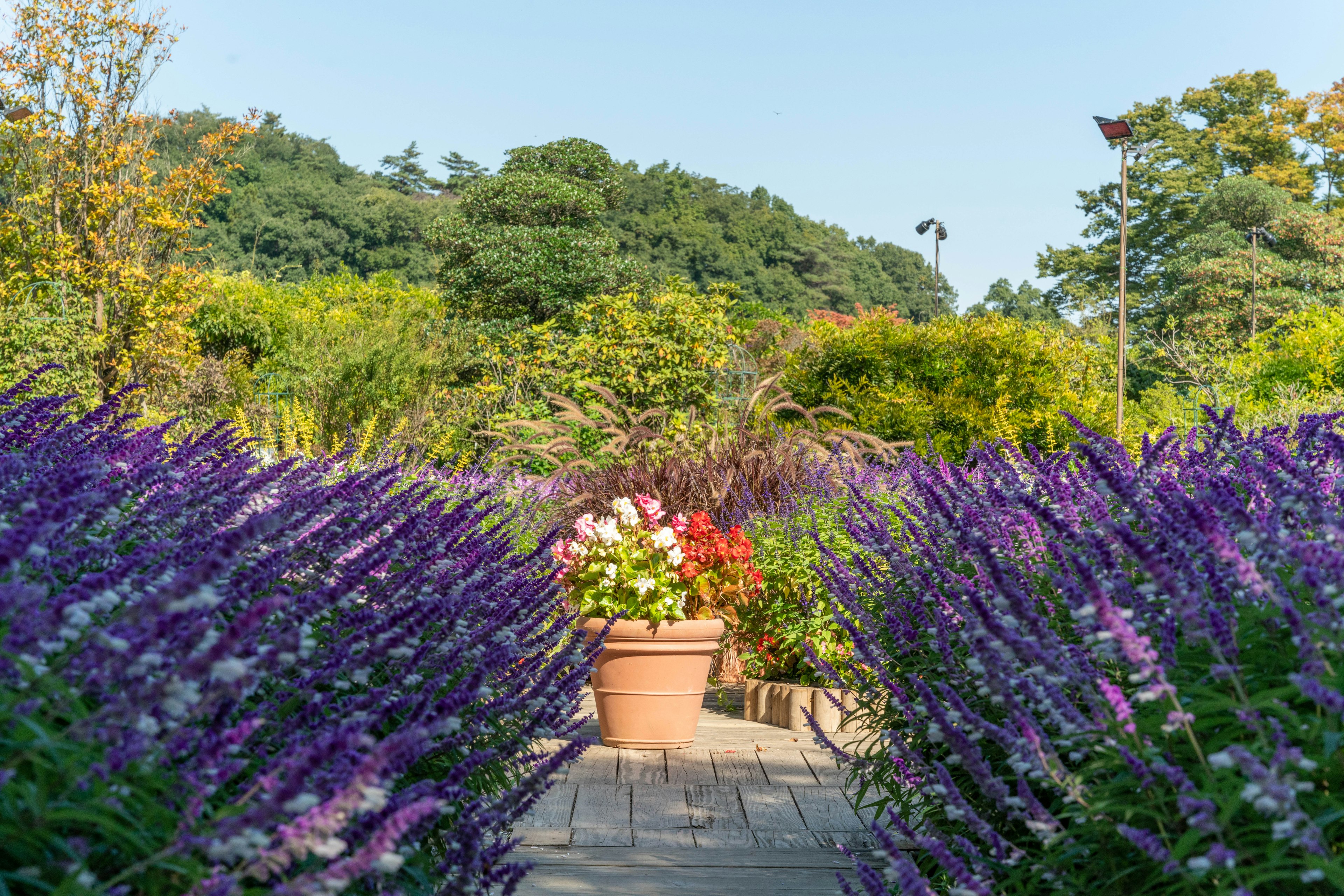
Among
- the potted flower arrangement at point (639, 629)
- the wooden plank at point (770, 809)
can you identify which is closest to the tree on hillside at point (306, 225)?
the potted flower arrangement at point (639, 629)

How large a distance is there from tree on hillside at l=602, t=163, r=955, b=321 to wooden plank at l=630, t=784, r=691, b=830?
3165cm

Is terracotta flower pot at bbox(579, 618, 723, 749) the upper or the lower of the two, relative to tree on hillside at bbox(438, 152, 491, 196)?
lower

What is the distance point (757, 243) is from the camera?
1613 inches

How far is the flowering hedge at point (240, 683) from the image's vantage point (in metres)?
0.93

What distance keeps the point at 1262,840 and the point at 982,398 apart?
1031 centimetres

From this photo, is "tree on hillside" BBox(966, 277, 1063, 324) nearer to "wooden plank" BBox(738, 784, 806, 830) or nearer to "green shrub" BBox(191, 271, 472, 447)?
"green shrub" BBox(191, 271, 472, 447)

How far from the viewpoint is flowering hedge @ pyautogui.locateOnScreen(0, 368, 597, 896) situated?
93 centimetres

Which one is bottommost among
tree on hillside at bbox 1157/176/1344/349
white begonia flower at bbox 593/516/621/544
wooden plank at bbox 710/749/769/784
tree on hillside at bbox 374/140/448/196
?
wooden plank at bbox 710/749/769/784

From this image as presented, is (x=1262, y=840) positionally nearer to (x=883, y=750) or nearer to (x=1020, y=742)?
(x=1020, y=742)

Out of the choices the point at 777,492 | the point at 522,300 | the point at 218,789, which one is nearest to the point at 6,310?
the point at 777,492

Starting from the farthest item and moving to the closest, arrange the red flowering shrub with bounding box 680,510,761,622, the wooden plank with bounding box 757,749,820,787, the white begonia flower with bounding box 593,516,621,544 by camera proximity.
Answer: the red flowering shrub with bounding box 680,510,761,622 < the white begonia flower with bounding box 593,516,621,544 < the wooden plank with bounding box 757,749,820,787

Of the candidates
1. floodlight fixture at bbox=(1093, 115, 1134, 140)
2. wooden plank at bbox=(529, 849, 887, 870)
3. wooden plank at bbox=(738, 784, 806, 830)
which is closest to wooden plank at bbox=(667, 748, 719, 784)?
wooden plank at bbox=(738, 784, 806, 830)

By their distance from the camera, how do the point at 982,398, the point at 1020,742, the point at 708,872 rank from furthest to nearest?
the point at 982,398 → the point at 708,872 → the point at 1020,742

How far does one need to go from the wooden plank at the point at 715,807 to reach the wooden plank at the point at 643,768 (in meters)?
0.23
